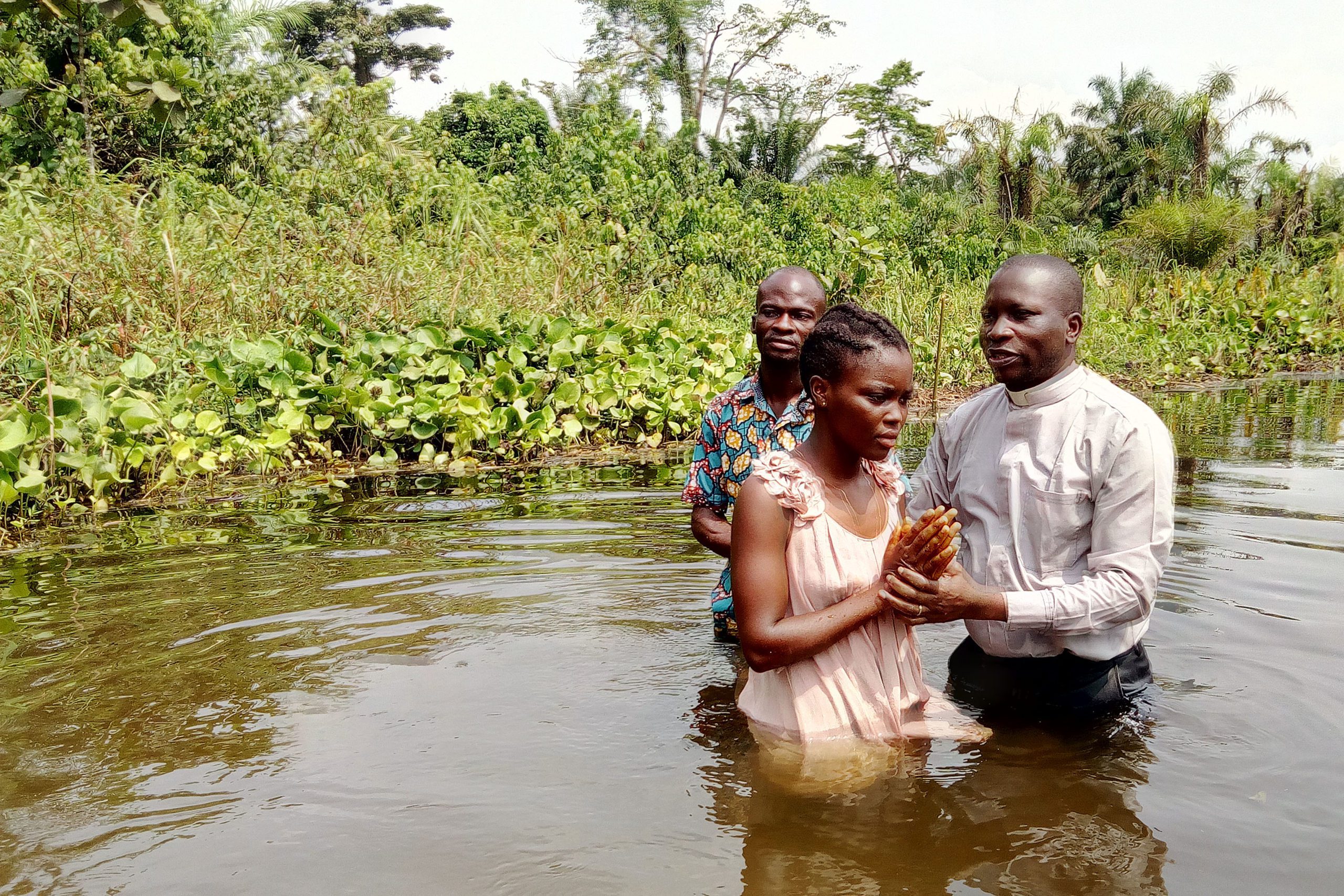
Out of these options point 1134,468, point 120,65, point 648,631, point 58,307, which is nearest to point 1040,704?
point 1134,468

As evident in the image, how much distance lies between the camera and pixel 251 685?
3.80 m

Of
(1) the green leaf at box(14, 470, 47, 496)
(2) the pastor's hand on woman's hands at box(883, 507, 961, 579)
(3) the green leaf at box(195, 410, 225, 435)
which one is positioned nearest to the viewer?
(2) the pastor's hand on woman's hands at box(883, 507, 961, 579)

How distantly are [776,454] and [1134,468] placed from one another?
0.97 metres

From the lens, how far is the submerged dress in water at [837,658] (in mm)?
2674

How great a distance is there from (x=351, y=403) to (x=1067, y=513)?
19.0 feet

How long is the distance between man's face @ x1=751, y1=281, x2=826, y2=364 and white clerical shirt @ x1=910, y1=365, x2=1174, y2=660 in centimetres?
67

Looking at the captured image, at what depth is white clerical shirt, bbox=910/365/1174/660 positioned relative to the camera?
2.90 meters

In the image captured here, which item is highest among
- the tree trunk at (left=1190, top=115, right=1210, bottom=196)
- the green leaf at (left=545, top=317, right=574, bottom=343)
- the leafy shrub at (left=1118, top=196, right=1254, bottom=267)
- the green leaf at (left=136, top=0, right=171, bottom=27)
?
the tree trunk at (left=1190, top=115, right=1210, bottom=196)

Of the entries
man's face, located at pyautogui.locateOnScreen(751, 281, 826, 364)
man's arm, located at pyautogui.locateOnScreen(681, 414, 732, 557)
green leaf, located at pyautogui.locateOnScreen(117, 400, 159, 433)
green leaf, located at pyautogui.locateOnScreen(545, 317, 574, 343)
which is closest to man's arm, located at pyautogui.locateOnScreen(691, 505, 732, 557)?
man's arm, located at pyautogui.locateOnScreen(681, 414, 732, 557)

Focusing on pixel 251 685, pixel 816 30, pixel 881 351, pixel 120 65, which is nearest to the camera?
pixel 881 351

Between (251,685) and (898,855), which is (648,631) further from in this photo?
(898,855)

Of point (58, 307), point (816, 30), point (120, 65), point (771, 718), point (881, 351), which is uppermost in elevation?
point (816, 30)

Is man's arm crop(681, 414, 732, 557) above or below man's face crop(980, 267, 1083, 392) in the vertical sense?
below

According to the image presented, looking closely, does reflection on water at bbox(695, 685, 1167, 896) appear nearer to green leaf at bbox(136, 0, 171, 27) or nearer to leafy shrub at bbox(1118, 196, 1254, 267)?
green leaf at bbox(136, 0, 171, 27)
